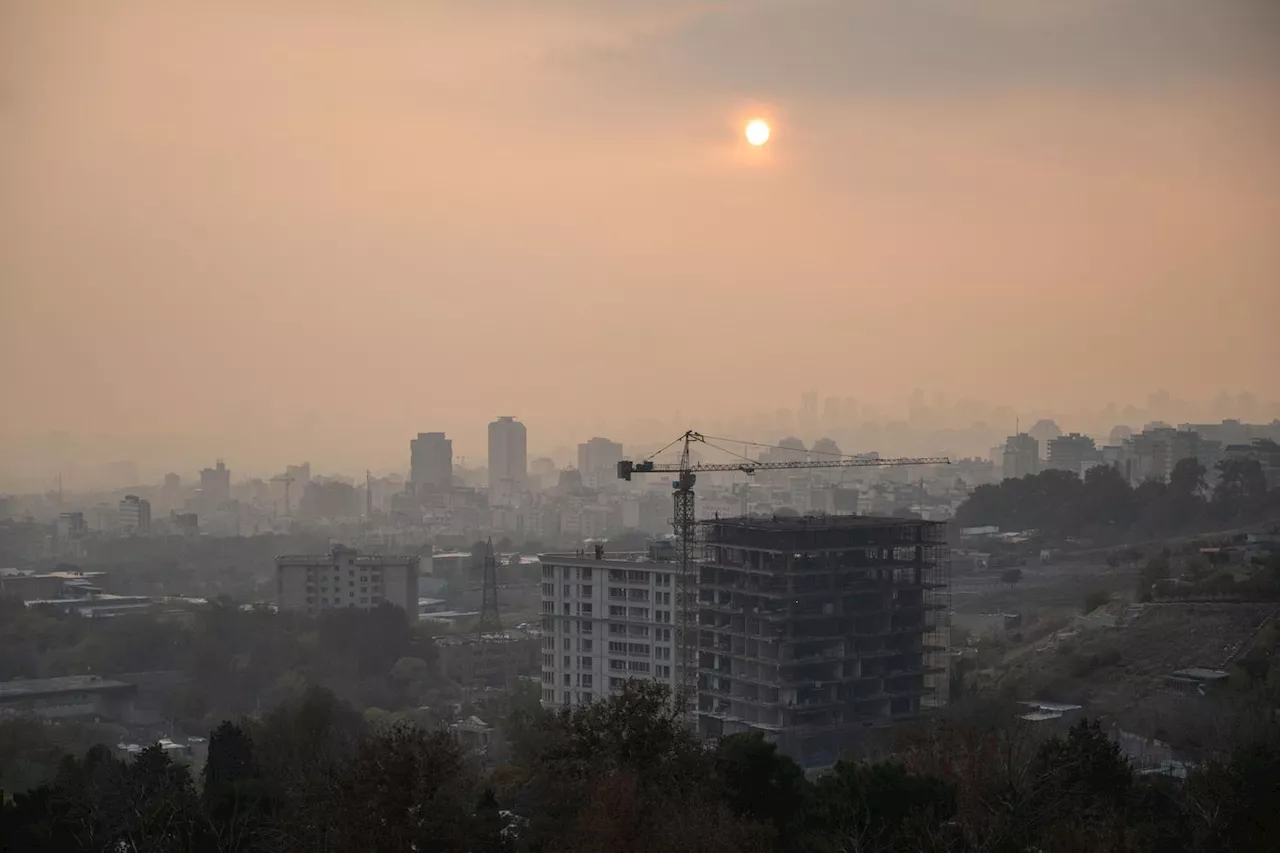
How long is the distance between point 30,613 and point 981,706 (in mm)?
15646

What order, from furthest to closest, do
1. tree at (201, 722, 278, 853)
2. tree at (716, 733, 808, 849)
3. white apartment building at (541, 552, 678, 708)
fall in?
1. white apartment building at (541, 552, 678, 708)
2. tree at (716, 733, 808, 849)
3. tree at (201, 722, 278, 853)

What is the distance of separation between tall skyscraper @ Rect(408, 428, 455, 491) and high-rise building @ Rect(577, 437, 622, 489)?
393 cm

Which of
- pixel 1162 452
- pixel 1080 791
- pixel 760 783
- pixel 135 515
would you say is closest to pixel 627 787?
pixel 760 783

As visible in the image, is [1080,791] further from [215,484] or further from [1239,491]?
[215,484]

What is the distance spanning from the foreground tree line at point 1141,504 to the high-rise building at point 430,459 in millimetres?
25841

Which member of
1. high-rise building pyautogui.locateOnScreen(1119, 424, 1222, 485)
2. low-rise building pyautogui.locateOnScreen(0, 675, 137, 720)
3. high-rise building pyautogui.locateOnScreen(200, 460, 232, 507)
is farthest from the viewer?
high-rise building pyautogui.locateOnScreen(200, 460, 232, 507)

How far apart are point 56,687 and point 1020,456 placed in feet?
84.3

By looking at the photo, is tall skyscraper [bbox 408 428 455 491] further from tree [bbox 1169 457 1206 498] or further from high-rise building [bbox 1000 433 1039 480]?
tree [bbox 1169 457 1206 498]

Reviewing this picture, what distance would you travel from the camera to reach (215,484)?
52.7 m

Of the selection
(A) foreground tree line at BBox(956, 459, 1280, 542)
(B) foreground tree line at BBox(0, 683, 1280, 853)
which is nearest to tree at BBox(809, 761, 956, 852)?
(B) foreground tree line at BBox(0, 683, 1280, 853)

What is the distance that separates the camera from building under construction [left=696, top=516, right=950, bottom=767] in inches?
525

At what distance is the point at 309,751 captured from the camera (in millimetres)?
9797

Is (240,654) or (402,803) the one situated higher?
(402,803)

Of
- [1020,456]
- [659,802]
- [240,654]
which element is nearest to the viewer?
[659,802]
